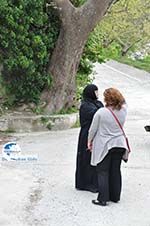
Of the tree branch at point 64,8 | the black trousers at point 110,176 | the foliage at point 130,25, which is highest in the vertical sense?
the foliage at point 130,25

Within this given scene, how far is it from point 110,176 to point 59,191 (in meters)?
0.99

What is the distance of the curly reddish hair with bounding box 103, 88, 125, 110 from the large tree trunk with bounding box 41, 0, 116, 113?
6948mm

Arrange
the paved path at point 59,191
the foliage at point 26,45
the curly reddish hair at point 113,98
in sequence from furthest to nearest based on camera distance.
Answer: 1. the foliage at point 26,45
2. the curly reddish hair at point 113,98
3. the paved path at point 59,191

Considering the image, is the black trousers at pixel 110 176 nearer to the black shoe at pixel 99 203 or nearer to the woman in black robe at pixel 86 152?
the black shoe at pixel 99 203

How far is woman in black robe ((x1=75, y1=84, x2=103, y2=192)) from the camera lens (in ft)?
28.0

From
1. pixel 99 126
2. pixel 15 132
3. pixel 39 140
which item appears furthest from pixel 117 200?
pixel 15 132

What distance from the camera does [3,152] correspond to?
10969 mm

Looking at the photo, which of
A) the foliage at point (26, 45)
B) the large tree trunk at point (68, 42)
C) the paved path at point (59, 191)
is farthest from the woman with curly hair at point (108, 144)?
the large tree trunk at point (68, 42)

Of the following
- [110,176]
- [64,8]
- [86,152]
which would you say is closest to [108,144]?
[110,176]

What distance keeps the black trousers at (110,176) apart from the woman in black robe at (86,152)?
50 centimetres

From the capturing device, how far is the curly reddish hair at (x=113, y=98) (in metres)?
7.91

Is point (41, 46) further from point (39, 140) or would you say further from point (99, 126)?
point (99, 126)

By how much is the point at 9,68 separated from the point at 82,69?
124 inches

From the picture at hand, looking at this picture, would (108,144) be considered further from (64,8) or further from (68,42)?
(64,8)
